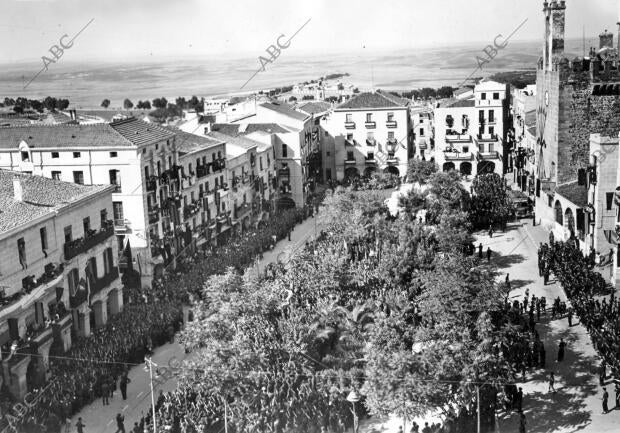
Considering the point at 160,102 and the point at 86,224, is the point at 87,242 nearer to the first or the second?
the point at 86,224

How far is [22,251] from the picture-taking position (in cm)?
3247

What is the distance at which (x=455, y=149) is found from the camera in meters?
83.4

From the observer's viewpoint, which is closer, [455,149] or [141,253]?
[141,253]

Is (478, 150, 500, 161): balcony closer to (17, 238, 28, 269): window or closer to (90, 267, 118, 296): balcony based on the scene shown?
(90, 267, 118, 296): balcony

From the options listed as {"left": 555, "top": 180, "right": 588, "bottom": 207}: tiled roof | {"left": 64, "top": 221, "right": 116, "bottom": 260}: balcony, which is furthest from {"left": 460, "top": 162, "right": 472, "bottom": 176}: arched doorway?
{"left": 64, "top": 221, "right": 116, "bottom": 260}: balcony

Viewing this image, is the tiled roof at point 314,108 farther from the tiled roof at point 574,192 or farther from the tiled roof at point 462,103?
the tiled roof at point 574,192

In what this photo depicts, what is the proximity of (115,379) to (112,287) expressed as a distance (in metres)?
9.25

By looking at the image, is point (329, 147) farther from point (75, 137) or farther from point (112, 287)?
point (112, 287)

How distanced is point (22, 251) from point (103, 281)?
23.6ft

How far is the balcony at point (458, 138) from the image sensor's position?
272ft

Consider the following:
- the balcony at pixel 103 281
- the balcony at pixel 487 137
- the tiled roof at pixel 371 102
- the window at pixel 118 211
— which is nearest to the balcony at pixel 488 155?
the balcony at pixel 487 137

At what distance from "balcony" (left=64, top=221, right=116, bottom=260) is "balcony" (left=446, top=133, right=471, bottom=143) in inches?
1950

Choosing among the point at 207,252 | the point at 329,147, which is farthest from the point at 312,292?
the point at 329,147

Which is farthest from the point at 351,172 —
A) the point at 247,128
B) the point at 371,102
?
the point at 247,128
